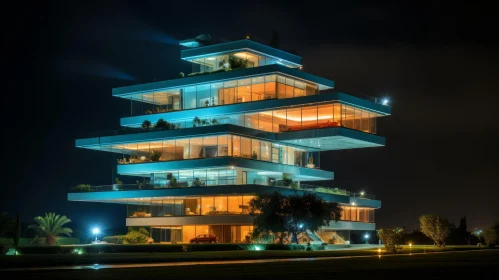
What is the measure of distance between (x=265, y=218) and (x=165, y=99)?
34283 mm

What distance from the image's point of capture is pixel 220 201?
88.2m

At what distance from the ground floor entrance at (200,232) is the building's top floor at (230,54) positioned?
19.8 meters

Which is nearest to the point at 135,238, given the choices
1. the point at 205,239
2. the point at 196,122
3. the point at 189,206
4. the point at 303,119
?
the point at 189,206

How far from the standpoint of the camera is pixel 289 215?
7331 cm

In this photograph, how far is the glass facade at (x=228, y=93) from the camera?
93625 mm

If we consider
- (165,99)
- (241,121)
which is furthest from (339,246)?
(165,99)

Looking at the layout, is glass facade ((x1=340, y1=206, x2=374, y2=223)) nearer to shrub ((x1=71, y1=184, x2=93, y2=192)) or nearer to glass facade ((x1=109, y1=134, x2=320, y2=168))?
glass facade ((x1=109, y1=134, x2=320, y2=168))

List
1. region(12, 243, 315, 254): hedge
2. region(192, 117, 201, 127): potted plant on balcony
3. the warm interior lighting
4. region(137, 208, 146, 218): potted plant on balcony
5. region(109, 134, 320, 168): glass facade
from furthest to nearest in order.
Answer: the warm interior lighting
region(137, 208, 146, 218): potted plant on balcony
region(192, 117, 201, 127): potted plant on balcony
region(109, 134, 320, 168): glass facade
region(12, 243, 315, 254): hedge

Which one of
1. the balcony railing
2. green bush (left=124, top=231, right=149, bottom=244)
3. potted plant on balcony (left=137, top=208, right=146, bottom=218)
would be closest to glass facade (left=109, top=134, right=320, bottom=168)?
the balcony railing

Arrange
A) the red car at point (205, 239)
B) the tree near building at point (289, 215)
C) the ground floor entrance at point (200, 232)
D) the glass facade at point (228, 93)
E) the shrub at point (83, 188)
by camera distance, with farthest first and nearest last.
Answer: the shrub at point (83, 188), the glass facade at point (228, 93), the ground floor entrance at point (200, 232), the red car at point (205, 239), the tree near building at point (289, 215)

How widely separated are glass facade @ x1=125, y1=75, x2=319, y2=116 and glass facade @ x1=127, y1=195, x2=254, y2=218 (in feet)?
40.8

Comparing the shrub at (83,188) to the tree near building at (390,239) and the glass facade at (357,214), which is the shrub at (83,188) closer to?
the glass facade at (357,214)

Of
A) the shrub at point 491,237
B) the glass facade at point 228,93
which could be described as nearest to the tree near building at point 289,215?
the shrub at point 491,237

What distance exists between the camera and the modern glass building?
3497 inches
